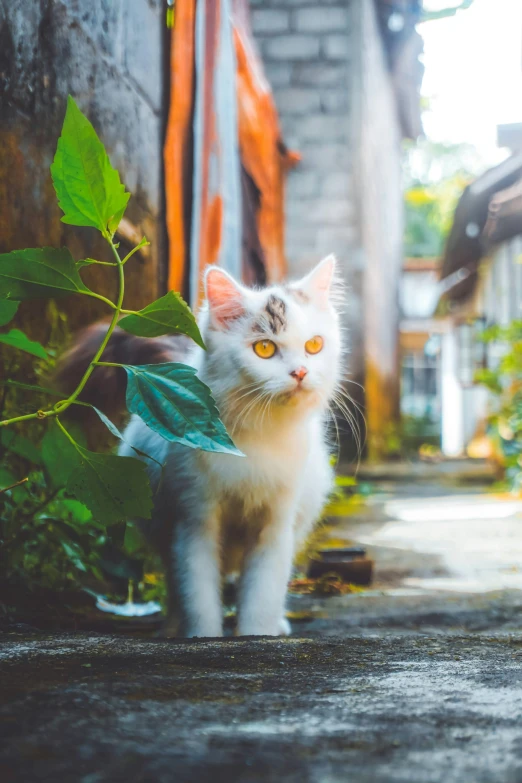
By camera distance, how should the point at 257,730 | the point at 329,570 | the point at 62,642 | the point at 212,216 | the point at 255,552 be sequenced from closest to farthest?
the point at 257,730 → the point at 62,642 → the point at 255,552 → the point at 329,570 → the point at 212,216

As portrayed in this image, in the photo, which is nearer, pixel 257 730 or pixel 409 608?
pixel 257 730

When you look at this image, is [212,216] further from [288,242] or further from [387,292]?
[387,292]

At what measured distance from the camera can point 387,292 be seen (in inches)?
520

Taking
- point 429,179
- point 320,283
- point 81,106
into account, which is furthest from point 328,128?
point 429,179

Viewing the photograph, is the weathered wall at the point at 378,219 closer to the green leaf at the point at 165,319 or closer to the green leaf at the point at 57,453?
the green leaf at the point at 57,453

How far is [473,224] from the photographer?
44.9 feet

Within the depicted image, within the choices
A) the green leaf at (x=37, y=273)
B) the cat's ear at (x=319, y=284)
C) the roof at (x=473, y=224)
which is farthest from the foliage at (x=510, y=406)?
the green leaf at (x=37, y=273)

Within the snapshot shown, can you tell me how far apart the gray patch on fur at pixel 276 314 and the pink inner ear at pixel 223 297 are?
8cm

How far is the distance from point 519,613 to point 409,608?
0.35 metres

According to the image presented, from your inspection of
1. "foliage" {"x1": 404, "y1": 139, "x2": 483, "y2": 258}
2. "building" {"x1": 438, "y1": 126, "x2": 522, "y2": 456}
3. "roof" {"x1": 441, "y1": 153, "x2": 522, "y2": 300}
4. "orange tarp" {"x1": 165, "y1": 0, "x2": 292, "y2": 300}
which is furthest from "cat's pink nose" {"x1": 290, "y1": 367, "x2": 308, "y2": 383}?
"foliage" {"x1": 404, "y1": 139, "x2": 483, "y2": 258}

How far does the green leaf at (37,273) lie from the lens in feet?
4.80

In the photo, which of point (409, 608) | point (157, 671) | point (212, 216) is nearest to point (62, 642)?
point (157, 671)

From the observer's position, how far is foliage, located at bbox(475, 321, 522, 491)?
6.94 metres

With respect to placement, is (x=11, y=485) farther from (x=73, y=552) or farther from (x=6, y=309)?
(x=6, y=309)
